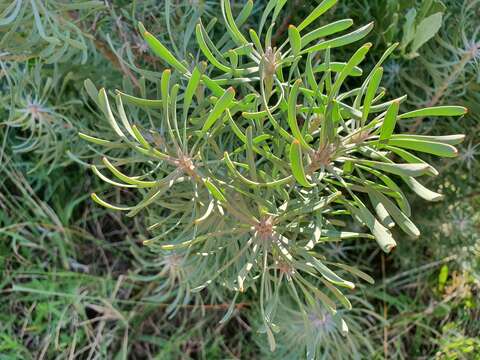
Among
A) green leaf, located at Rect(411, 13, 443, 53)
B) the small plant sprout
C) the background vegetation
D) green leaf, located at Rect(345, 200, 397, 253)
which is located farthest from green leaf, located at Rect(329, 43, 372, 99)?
the background vegetation

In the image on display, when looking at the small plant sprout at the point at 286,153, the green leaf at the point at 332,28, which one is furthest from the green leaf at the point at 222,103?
the green leaf at the point at 332,28

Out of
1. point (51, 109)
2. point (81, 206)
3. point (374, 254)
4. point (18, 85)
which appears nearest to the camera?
point (18, 85)

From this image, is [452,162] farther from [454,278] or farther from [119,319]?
[119,319]

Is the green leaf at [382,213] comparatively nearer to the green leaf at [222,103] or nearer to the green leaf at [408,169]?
the green leaf at [408,169]

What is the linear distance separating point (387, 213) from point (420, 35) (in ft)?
0.95

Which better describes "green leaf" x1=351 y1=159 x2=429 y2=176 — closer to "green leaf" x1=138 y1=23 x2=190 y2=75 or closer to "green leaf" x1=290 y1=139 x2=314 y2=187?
"green leaf" x1=290 y1=139 x2=314 y2=187

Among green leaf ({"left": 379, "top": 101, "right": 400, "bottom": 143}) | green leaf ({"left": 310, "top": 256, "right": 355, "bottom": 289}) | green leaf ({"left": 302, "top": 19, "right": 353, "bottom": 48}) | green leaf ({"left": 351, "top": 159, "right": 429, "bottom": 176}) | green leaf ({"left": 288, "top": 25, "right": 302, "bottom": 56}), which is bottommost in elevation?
green leaf ({"left": 310, "top": 256, "right": 355, "bottom": 289})

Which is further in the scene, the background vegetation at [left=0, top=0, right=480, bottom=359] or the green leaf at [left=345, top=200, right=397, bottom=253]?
the background vegetation at [left=0, top=0, right=480, bottom=359]

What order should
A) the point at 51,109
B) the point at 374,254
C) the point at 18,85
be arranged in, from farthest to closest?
the point at 374,254 < the point at 51,109 < the point at 18,85

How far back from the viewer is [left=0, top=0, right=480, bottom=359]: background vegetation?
2.79 ft

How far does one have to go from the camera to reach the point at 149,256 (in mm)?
1083

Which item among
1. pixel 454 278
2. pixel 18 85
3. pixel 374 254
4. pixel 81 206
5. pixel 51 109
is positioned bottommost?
pixel 454 278

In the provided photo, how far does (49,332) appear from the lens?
3.45 feet

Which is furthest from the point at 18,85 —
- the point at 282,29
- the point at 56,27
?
the point at 282,29
